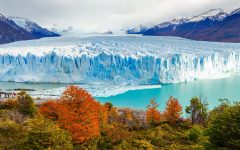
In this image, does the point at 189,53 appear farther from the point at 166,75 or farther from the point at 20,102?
the point at 20,102

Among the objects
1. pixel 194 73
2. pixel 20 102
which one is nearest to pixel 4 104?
pixel 20 102

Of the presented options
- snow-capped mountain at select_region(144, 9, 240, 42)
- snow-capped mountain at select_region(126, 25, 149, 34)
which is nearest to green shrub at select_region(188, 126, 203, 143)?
snow-capped mountain at select_region(144, 9, 240, 42)

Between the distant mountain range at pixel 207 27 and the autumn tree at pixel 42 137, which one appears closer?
the autumn tree at pixel 42 137

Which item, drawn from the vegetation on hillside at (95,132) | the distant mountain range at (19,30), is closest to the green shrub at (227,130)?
the vegetation on hillside at (95,132)

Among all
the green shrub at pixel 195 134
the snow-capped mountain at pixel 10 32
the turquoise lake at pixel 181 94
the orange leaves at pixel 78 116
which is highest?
the snow-capped mountain at pixel 10 32

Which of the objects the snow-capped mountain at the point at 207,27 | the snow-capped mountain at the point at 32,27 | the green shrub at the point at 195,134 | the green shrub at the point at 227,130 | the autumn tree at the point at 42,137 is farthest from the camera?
the snow-capped mountain at the point at 32,27

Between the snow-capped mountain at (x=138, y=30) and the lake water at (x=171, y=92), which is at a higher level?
the snow-capped mountain at (x=138, y=30)

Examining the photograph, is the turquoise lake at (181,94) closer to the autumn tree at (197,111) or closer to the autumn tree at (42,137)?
the autumn tree at (197,111)

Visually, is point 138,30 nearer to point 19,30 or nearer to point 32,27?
point 32,27
